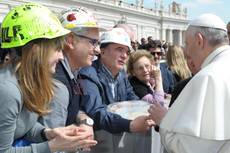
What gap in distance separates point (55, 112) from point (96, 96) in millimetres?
663

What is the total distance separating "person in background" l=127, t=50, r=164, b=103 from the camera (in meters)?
4.22

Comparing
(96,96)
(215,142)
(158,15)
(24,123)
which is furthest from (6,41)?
(158,15)

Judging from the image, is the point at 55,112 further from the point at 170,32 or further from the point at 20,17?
the point at 170,32

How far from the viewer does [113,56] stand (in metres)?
3.35

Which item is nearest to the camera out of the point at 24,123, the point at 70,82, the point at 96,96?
the point at 24,123

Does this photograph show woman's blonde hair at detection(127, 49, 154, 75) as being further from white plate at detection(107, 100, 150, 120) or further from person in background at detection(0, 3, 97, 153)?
person in background at detection(0, 3, 97, 153)

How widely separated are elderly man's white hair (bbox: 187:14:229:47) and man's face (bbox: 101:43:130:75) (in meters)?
0.83

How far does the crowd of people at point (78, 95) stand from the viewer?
6.68ft

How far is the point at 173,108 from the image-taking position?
238cm

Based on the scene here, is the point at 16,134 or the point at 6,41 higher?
the point at 6,41

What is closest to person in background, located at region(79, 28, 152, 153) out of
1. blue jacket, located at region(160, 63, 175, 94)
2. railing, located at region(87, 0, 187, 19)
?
blue jacket, located at region(160, 63, 175, 94)

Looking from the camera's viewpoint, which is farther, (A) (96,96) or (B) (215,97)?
(A) (96,96)

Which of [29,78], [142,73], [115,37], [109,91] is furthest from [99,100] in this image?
[142,73]

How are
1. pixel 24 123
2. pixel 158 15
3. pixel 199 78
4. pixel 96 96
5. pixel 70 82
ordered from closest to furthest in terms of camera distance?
pixel 24 123 < pixel 199 78 < pixel 70 82 < pixel 96 96 < pixel 158 15
